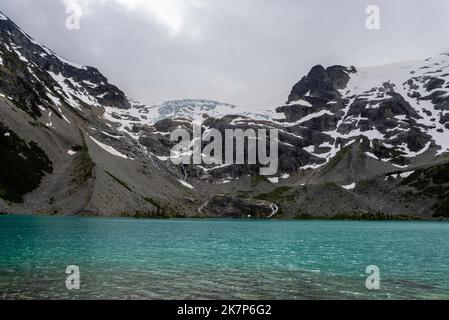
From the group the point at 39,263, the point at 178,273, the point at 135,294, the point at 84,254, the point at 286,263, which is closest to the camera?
the point at 135,294

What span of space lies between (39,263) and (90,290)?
18005 mm

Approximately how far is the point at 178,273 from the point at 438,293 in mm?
26756

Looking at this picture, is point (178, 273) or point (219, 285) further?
point (178, 273)

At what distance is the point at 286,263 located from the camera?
2336 inches

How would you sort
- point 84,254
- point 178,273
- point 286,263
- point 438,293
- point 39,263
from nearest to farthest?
point 438,293, point 178,273, point 39,263, point 286,263, point 84,254

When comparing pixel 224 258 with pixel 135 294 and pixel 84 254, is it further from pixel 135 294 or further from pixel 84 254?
pixel 135 294

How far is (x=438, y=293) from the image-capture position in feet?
127
